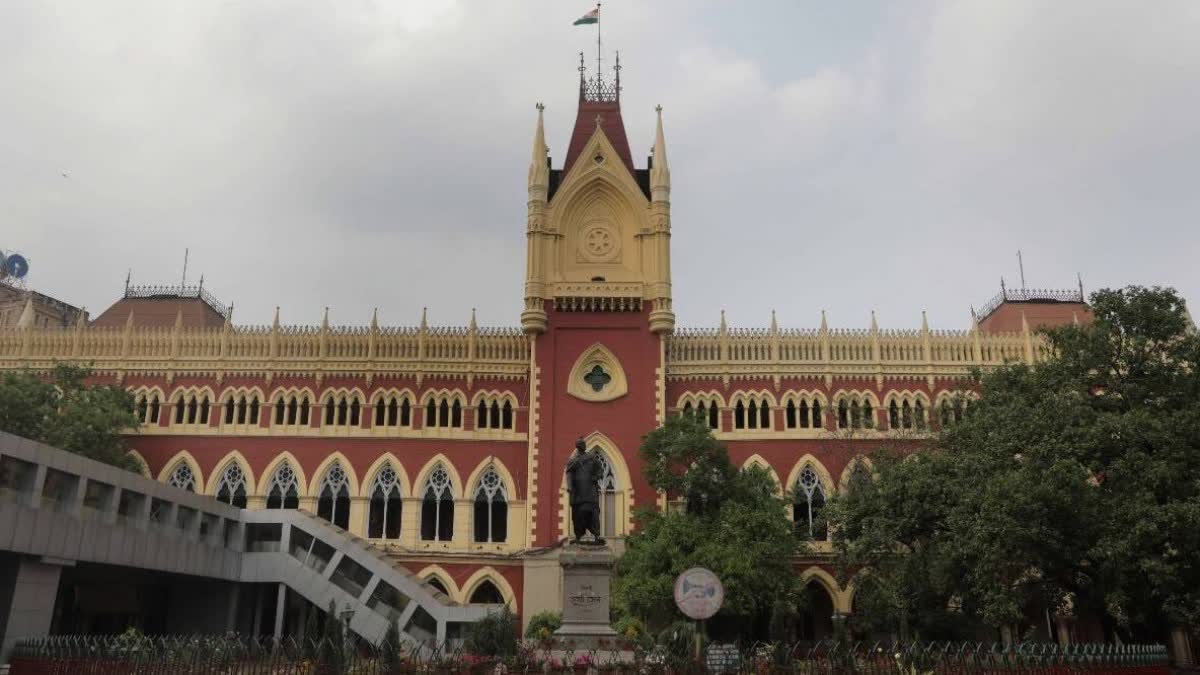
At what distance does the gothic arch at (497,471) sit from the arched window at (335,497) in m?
4.62

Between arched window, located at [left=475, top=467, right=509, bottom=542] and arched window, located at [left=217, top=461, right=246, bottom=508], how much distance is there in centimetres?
896

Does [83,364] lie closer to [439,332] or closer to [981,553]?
[439,332]

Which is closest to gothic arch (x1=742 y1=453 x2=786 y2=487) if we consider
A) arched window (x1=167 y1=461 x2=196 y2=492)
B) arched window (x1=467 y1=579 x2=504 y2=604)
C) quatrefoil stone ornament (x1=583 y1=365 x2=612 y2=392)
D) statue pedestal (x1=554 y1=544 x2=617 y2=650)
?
quatrefoil stone ornament (x1=583 y1=365 x2=612 y2=392)

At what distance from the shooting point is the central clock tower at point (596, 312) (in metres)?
36.0

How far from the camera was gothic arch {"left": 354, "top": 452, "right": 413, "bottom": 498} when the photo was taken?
3666 cm

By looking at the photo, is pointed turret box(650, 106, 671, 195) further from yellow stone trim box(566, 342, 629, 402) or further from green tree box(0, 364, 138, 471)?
green tree box(0, 364, 138, 471)

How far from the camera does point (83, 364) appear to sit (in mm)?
38344

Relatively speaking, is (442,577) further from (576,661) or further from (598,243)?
(576,661)

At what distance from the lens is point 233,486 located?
1459 inches

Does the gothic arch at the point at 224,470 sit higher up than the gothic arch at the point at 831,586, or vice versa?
the gothic arch at the point at 224,470

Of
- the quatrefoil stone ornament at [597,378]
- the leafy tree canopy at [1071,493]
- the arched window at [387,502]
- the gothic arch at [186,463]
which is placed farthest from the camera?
the quatrefoil stone ornament at [597,378]

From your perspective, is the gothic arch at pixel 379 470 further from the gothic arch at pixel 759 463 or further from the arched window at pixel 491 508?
the gothic arch at pixel 759 463

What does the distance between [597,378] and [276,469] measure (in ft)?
42.1

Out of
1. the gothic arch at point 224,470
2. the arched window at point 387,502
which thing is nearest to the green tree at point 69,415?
the gothic arch at point 224,470
